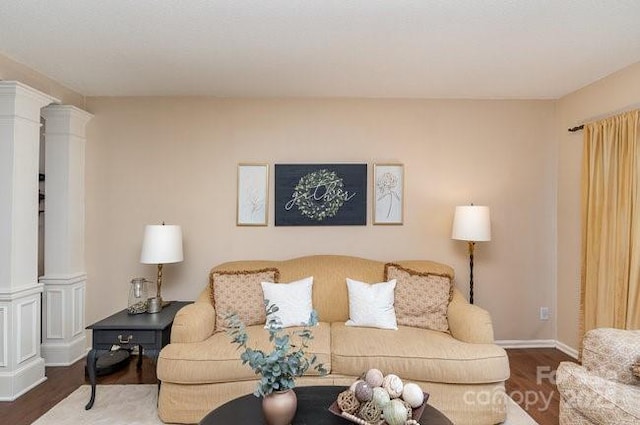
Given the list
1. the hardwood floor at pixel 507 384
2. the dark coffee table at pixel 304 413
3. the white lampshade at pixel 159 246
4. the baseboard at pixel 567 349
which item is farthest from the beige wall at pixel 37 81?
the baseboard at pixel 567 349

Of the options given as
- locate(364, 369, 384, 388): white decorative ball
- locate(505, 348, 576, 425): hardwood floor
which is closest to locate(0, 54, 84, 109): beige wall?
locate(364, 369, 384, 388): white decorative ball

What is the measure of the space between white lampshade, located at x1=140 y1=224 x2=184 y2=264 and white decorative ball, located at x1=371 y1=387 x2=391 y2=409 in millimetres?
2169

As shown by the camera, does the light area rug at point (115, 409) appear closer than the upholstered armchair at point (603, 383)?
No

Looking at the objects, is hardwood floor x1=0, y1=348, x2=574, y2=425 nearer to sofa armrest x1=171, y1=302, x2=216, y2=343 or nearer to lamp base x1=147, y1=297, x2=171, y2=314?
lamp base x1=147, y1=297, x2=171, y2=314

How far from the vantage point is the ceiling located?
209 cm

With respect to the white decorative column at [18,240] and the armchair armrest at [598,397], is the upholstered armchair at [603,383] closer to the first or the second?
the armchair armrest at [598,397]

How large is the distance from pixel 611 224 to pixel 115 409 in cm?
409

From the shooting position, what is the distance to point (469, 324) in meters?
2.62

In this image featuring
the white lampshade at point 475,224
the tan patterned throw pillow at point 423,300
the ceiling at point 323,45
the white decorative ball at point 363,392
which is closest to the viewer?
the white decorative ball at point 363,392

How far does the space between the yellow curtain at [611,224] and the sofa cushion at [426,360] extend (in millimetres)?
1236

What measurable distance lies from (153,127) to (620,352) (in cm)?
405

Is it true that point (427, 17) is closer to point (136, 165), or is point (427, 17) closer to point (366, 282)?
point (366, 282)

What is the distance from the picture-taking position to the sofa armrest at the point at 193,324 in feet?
8.34

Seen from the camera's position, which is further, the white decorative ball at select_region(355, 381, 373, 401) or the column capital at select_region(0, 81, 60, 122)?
the column capital at select_region(0, 81, 60, 122)
